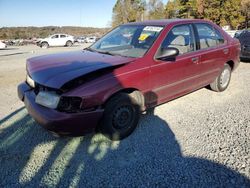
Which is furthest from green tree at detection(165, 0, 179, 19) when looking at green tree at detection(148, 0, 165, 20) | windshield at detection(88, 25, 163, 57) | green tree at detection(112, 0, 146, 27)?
windshield at detection(88, 25, 163, 57)

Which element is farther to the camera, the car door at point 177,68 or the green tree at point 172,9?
the green tree at point 172,9

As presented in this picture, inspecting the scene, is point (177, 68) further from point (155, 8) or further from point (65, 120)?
point (155, 8)

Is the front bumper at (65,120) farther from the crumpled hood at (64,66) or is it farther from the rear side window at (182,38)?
the rear side window at (182,38)

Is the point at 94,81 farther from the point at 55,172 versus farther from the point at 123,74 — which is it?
the point at 55,172

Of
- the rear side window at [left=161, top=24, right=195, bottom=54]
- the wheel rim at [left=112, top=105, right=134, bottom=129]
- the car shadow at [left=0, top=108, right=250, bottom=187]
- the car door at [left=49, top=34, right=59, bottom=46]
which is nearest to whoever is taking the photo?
the car shadow at [left=0, top=108, right=250, bottom=187]

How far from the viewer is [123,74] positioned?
304 centimetres

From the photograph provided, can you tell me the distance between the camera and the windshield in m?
3.57

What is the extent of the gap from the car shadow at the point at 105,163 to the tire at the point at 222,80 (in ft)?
7.13

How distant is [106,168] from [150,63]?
1607 millimetres

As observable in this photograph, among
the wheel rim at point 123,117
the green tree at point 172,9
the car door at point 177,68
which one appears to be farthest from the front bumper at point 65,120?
the green tree at point 172,9

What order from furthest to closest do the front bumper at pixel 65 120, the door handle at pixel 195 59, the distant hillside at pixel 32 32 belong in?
the distant hillside at pixel 32 32 < the door handle at pixel 195 59 < the front bumper at pixel 65 120

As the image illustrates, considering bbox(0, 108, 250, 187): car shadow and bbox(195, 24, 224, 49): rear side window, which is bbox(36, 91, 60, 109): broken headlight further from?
bbox(195, 24, 224, 49): rear side window

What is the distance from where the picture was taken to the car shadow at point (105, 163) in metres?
2.47

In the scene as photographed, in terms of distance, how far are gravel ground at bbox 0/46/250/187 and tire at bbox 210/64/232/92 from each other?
3.22 feet
